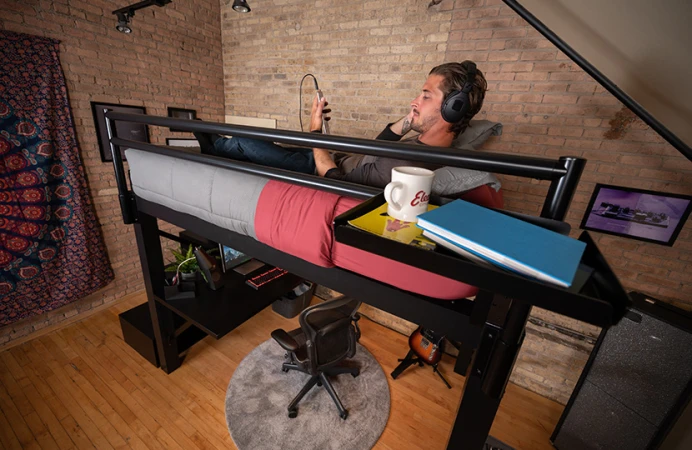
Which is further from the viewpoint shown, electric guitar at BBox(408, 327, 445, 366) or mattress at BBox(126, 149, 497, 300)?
electric guitar at BBox(408, 327, 445, 366)

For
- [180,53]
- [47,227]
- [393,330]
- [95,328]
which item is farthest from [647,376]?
[180,53]

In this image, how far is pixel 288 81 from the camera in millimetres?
3035

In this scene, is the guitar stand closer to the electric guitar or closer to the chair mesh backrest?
the electric guitar

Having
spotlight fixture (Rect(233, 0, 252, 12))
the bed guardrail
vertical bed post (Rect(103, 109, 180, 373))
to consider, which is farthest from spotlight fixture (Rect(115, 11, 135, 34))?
the bed guardrail

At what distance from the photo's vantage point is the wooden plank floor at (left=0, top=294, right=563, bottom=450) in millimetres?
1770

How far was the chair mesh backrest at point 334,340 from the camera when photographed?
178 centimetres

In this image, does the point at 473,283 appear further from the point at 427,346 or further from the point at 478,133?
the point at 427,346

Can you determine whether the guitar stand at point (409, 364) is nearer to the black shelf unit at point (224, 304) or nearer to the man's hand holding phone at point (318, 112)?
the black shelf unit at point (224, 304)

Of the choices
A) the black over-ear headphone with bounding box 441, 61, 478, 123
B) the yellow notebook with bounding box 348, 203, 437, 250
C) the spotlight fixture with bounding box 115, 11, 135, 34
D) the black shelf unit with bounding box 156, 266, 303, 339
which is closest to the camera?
the yellow notebook with bounding box 348, 203, 437, 250

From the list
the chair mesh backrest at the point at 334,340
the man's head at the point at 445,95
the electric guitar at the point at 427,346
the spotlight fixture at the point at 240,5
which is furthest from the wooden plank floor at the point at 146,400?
the spotlight fixture at the point at 240,5

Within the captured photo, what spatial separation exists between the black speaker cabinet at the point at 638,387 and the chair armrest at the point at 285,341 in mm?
1861

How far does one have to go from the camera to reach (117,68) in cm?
255

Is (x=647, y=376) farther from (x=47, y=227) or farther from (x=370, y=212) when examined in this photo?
(x=47, y=227)

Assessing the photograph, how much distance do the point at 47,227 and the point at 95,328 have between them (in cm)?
101
